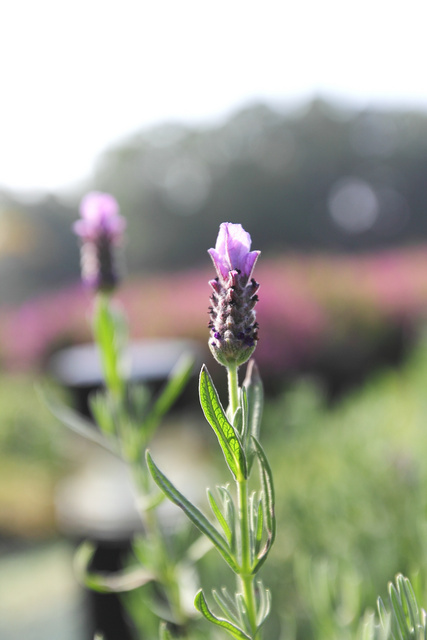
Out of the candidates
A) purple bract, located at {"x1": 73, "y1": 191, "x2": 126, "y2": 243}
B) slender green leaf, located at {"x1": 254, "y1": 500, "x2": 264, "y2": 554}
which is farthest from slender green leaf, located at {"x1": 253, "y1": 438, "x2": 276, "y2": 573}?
purple bract, located at {"x1": 73, "y1": 191, "x2": 126, "y2": 243}

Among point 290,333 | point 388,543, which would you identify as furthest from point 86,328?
point 388,543

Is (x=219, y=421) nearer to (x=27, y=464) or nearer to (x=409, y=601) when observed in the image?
(x=409, y=601)

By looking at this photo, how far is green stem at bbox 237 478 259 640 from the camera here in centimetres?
35

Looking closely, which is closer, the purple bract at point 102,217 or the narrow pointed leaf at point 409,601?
the narrow pointed leaf at point 409,601

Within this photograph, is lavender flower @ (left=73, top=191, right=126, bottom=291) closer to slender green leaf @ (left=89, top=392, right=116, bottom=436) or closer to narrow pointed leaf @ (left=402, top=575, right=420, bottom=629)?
slender green leaf @ (left=89, top=392, right=116, bottom=436)

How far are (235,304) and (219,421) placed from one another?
0.06 meters

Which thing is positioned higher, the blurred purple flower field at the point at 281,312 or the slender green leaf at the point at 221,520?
the slender green leaf at the point at 221,520

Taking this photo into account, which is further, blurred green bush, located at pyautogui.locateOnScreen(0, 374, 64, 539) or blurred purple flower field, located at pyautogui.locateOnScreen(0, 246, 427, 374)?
blurred purple flower field, located at pyautogui.locateOnScreen(0, 246, 427, 374)

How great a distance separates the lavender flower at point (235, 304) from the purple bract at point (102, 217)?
0.44 meters

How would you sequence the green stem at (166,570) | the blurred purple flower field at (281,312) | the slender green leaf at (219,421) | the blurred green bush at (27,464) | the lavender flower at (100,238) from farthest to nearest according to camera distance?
the blurred purple flower field at (281,312) < the blurred green bush at (27,464) < the lavender flower at (100,238) < the green stem at (166,570) < the slender green leaf at (219,421)

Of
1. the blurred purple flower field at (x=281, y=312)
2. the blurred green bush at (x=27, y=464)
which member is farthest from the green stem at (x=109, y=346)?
the blurred purple flower field at (x=281, y=312)

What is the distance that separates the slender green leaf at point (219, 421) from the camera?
33 centimetres

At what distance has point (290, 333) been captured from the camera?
3.95 meters

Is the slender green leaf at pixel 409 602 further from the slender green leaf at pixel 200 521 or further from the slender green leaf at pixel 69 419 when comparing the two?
the slender green leaf at pixel 69 419
